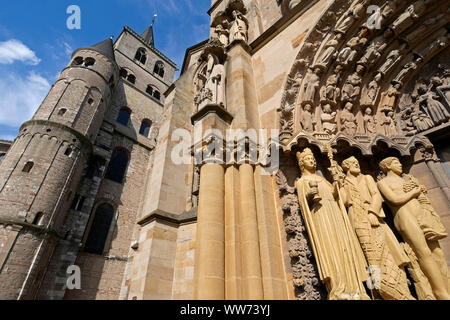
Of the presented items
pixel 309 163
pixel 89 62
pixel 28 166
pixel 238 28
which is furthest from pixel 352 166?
pixel 89 62

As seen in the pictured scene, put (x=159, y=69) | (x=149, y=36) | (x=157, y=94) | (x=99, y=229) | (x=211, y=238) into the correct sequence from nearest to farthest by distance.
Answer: (x=211, y=238) < (x=99, y=229) < (x=157, y=94) < (x=159, y=69) < (x=149, y=36)

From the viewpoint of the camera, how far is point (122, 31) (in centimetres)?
2875

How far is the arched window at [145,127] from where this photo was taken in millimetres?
21891

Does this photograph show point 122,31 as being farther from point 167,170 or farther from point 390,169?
point 390,169

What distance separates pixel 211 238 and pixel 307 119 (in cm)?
239

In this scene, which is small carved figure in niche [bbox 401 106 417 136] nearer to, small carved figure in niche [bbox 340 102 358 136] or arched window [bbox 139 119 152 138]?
small carved figure in niche [bbox 340 102 358 136]

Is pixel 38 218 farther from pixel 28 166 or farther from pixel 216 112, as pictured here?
pixel 216 112

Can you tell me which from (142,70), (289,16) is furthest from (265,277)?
(142,70)

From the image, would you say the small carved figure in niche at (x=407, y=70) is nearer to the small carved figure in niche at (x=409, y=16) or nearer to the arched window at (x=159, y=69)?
the small carved figure in niche at (x=409, y=16)

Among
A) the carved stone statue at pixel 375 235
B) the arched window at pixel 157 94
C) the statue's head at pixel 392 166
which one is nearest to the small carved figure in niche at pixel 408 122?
the statue's head at pixel 392 166

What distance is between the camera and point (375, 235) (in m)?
2.77

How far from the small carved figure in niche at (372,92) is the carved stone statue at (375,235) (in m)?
1.44

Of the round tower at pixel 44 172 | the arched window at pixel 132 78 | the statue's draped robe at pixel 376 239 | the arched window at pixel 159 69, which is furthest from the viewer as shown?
the arched window at pixel 159 69
